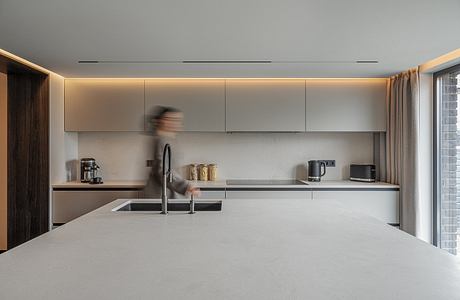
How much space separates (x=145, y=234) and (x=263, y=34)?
177 cm

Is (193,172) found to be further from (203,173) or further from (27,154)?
(27,154)

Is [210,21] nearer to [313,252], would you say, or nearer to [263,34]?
[263,34]

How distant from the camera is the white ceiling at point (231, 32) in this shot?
223 centimetres

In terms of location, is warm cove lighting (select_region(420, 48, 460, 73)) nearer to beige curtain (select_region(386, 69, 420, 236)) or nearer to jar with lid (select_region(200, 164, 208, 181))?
beige curtain (select_region(386, 69, 420, 236))

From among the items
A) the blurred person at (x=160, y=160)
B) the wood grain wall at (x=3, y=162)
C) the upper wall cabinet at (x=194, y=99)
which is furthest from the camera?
the upper wall cabinet at (x=194, y=99)

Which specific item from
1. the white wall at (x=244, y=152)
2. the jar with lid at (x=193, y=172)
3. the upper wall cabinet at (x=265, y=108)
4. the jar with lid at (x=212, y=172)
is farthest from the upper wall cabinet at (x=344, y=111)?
the jar with lid at (x=193, y=172)

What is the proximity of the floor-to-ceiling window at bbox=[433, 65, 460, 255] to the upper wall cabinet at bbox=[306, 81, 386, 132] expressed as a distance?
2.22 feet

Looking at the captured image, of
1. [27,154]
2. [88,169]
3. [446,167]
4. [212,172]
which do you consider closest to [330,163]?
[446,167]

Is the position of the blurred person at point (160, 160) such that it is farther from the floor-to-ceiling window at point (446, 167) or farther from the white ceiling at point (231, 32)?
the floor-to-ceiling window at point (446, 167)

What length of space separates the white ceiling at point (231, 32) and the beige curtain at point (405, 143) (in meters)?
0.37

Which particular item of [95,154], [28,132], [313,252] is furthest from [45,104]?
[313,252]

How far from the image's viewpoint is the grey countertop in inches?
39.3

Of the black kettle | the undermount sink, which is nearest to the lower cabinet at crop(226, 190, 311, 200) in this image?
the black kettle

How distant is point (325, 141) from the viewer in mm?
4879
